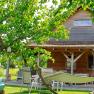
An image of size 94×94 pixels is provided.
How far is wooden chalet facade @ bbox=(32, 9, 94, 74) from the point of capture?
24.8 m

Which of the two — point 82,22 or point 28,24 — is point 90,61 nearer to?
point 82,22

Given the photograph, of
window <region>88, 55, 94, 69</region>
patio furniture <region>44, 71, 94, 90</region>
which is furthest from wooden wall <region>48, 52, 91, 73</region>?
patio furniture <region>44, 71, 94, 90</region>

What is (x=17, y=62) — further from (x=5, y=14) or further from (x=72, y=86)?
(x=72, y=86)

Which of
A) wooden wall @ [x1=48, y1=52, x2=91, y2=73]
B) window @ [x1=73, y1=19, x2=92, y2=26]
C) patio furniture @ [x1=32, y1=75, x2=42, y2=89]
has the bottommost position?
patio furniture @ [x1=32, y1=75, x2=42, y2=89]

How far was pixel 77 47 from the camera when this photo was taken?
2441 centimetres

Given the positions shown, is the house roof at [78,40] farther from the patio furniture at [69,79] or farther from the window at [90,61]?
the patio furniture at [69,79]

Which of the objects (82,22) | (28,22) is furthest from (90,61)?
(28,22)

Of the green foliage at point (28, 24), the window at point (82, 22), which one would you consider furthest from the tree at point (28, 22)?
the window at point (82, 22)

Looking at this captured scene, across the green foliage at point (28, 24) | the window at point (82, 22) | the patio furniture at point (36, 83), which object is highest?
the window at point (82, 22)

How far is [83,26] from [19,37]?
19.2 metres

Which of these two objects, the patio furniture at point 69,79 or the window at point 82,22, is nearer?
the patio furniture at point 69,79

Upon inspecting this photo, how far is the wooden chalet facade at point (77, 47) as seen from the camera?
24844mm

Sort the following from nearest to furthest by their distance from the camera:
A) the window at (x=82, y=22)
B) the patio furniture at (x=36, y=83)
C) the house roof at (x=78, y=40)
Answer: the patio furniture at (x=36, y=83) → the house roof at (x=78, y=40) → the window at (x=82, y=22)

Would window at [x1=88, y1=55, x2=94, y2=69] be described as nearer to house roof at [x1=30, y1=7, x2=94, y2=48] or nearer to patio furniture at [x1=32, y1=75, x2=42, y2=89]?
house roof at [x1=30, y1=7, x2=94, y2=48]
